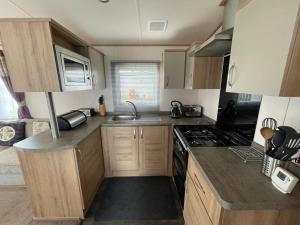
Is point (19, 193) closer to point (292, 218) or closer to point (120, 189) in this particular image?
point (120, 189)

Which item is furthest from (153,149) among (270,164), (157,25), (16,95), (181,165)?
(16,95)

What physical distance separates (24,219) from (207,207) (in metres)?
1.98

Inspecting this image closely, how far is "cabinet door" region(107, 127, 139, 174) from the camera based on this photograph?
2045 mm

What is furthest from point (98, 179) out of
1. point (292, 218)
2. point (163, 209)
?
point (292, 218)

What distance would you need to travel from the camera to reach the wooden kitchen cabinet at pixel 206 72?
1.80 m

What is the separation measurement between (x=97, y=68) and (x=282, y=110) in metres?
2.26

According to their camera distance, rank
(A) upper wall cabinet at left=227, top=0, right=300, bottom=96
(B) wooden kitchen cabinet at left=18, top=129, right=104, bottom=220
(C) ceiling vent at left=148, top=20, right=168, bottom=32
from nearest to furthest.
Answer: (A) upper wall cabinet at left=227, top=0, right=300, bottom=96
(B) wooden kitchen cabinet at left=18, top=129, right=104, bottom=220
(C) ceiling vent at left=148, top=20, right=168, bottom=32

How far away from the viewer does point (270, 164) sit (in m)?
0.83

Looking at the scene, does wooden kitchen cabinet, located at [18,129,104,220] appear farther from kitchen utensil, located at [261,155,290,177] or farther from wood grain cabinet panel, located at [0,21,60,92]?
kitchen utensil, located at [261,155,290,177]

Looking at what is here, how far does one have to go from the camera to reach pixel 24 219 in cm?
151

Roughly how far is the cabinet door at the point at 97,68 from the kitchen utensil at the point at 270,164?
210cm

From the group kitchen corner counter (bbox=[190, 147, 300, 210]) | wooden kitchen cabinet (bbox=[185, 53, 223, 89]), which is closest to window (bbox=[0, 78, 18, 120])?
wooden kitchen cabinet (bbox=[185, 53, 223, 89])

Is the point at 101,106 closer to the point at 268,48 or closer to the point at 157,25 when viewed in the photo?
the point at 157,25

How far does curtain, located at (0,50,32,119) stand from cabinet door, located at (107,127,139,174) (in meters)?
1.86
